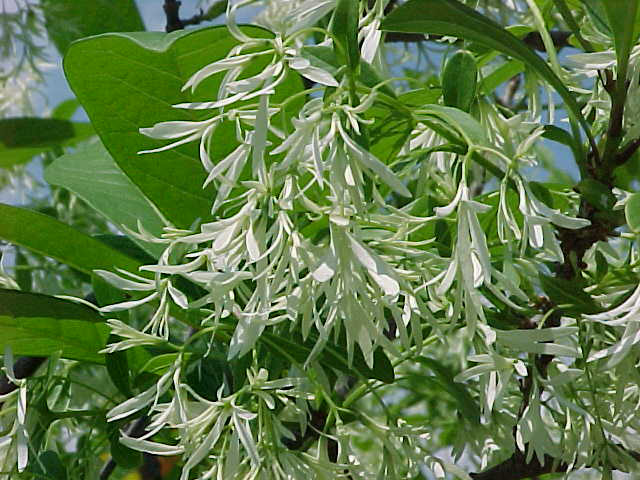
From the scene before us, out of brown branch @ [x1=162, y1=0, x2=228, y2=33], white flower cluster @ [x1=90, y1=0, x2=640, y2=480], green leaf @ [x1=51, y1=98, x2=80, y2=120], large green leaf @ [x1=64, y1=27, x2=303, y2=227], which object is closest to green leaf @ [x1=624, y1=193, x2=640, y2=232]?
white flower cluster @ [x1=90, y1=0, x2=640, y2=480]

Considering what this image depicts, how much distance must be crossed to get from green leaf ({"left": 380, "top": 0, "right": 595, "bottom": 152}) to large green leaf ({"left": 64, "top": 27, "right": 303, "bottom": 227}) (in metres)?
0.09

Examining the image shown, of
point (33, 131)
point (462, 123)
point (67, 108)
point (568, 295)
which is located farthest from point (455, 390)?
point (67, 108)

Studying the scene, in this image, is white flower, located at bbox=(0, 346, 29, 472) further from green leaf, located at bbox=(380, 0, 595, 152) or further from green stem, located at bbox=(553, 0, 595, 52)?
green stem, located at bbox=(553, 0, 595, 52)

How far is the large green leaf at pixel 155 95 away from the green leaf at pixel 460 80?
0.11 m

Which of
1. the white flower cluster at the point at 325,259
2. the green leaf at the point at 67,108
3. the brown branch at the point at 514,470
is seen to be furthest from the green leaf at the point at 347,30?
the green leaf at the point at 67,108

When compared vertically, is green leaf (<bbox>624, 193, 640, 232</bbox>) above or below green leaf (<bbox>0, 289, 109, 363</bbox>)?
above

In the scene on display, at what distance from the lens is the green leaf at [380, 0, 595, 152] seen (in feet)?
1.57

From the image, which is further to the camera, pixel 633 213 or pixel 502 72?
pixel 502 72

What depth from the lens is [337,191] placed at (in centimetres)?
45

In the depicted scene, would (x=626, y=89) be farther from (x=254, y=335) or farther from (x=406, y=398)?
(x=406, y=398)

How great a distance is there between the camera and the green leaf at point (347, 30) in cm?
49

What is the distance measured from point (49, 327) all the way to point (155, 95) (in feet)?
0.66

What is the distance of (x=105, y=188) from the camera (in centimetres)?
79

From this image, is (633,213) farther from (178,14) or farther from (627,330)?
(178,14)
